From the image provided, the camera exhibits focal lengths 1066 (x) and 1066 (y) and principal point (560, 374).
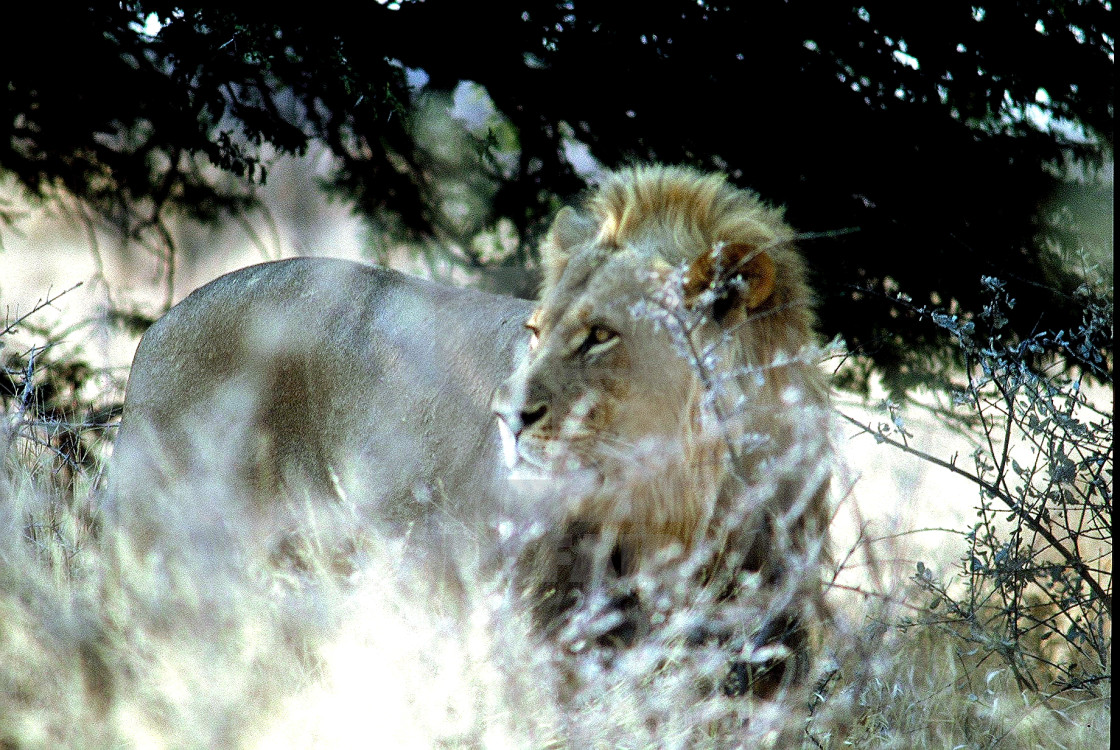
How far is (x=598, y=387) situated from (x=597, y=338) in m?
0.14

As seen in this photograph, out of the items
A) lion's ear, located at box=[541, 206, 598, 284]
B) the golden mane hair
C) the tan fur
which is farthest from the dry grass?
lion's ear, located at box=[541, 206, 598, 284]

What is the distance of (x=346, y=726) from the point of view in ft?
7.50

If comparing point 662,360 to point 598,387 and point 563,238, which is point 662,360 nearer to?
point 598,387

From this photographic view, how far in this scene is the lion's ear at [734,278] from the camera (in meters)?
2.70

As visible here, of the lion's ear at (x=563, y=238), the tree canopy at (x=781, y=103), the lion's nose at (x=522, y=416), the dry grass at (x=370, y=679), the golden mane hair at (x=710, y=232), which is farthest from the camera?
the tree canopy at (x=781, y=103)

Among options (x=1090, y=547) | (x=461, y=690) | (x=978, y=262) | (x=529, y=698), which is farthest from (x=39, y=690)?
(x=1090, y=547)

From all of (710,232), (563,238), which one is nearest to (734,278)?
(710,232)

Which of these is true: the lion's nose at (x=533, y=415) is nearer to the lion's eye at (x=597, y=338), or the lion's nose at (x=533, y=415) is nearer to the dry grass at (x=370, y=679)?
the lion's eye at (x=597, y=338)

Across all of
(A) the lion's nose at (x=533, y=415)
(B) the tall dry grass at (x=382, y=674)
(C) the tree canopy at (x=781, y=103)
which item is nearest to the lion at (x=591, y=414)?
(A) the lion's nose at (x=533, y=415)

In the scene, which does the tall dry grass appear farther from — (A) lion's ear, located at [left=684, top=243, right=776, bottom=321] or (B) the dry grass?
(A) lion's ear, located at [left=684, top=243, right=776, bottom=321]

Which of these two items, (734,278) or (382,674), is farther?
(734,278)

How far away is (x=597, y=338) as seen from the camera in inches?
106

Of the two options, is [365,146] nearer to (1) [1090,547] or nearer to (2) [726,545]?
(2) [726,545]

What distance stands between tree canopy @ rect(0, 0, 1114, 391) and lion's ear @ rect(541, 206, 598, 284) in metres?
1.31
